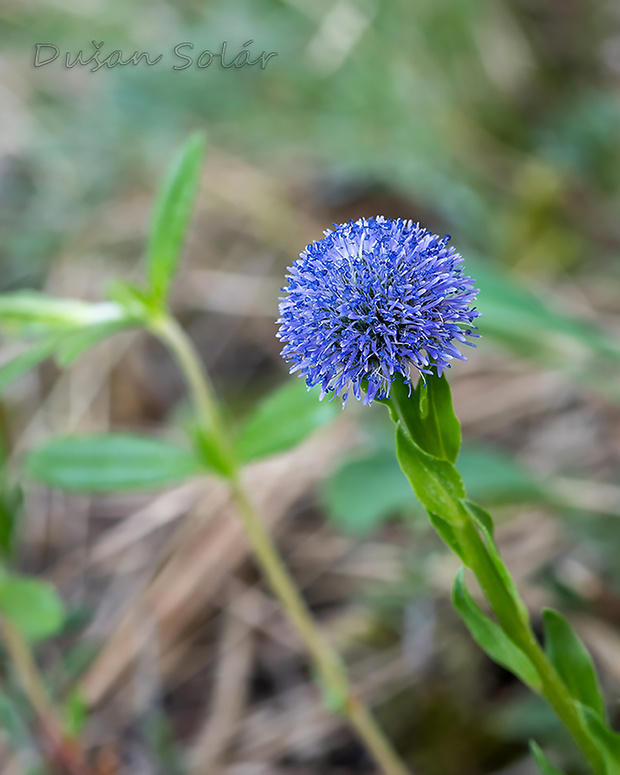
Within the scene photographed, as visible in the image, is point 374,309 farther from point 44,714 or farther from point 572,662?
point 44,714

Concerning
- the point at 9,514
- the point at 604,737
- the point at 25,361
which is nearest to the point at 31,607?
the point at 9,514

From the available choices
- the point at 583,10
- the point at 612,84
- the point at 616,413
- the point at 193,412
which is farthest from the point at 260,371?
the point at 583,10

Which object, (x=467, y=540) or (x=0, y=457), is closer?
(x=467, y=540)

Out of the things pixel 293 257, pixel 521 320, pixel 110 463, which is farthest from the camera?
pixel 293 257

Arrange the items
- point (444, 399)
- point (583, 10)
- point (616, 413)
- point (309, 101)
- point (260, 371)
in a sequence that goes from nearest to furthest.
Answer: point (444, 399)
point (616, 413)
point (260, 371)
point (309, 101)
point (583, 10)

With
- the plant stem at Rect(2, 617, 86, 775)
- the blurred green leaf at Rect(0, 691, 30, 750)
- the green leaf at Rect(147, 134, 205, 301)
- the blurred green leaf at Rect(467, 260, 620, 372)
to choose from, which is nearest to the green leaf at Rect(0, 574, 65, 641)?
the plant stem at Rect(2, 617, 86, 775)

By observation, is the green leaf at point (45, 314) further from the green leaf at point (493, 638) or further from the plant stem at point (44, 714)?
the green leaf at point (493, 638)

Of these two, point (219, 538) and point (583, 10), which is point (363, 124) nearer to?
point (583, 10)
